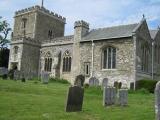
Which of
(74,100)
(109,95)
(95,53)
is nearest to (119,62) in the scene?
(95,53)

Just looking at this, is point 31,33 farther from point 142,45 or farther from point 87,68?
point 142,45

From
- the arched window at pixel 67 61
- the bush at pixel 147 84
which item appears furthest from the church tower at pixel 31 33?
the bush at pixel 147 84

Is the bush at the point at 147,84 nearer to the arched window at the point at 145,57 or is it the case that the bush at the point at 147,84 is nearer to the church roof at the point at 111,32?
the arched window at the point at 145,57

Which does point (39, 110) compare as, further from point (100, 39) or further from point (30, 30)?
point (30, 30)

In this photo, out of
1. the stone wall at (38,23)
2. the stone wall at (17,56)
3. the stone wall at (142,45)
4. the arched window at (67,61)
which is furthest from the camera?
the stone wall at (38,23)

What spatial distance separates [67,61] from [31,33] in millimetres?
11748

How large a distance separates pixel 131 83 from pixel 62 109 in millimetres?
19099

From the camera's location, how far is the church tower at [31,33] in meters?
41.2

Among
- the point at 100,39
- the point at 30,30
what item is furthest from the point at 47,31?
the point at 100,39

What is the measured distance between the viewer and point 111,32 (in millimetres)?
35156

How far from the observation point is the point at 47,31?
1929 inches

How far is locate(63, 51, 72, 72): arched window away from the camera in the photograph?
3844 cm

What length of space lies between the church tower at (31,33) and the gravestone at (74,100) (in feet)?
93.1

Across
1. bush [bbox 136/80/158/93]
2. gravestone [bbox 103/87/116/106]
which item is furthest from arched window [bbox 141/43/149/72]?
gravestone [bbox 103/87/116/106]
